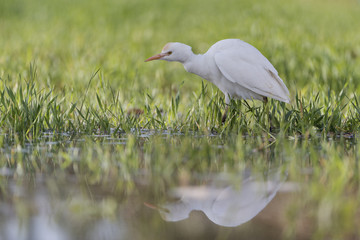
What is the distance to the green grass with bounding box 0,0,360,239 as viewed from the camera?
266 cm

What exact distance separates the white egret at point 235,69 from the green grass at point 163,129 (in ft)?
0.41

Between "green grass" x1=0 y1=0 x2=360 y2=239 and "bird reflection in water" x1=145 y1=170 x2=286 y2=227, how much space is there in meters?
0.11

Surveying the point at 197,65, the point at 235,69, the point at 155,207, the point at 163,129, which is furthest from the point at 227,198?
the point at 197,65

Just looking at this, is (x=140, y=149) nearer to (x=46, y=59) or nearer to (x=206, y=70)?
(x=206, y=70)

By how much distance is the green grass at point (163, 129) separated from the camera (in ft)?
8.72

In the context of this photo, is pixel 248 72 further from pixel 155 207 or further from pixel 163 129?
pixel 155 207

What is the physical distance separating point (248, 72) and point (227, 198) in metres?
2.37

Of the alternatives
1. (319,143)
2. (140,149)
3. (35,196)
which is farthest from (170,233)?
(319,143)

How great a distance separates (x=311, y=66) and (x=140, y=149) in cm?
432

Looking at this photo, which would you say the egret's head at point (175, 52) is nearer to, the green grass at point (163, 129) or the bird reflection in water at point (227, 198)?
the green grass at point (163, 129)

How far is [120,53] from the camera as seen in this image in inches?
355

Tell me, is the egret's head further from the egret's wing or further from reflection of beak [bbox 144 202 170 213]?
reflection of beak [bbox 144 202 170 213]

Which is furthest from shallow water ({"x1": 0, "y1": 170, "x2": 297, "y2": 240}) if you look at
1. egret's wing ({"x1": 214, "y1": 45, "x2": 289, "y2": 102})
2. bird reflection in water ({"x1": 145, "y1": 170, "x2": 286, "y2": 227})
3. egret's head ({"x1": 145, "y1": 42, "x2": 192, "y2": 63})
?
egret's head ({"x1": 145, "y1": 42, "x2": 192, "y2": 63})

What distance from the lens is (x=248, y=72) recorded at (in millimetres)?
4809
